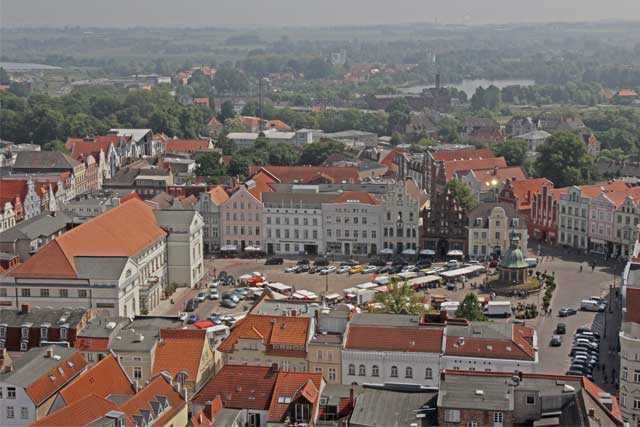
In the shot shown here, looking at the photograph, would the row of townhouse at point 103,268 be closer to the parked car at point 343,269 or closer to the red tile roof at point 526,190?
the parked car at point 343,269

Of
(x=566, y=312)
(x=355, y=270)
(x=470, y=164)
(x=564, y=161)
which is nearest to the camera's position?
(x=566, y=312)

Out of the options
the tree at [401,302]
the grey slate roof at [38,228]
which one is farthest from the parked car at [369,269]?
the grey slate roof at [38,228]

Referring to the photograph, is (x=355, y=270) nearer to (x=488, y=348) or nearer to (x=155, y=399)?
(x=488, y=348)

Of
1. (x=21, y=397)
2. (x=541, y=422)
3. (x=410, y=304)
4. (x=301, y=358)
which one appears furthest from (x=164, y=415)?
(x=410, y=304)

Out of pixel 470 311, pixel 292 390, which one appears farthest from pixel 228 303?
pixel 292 390

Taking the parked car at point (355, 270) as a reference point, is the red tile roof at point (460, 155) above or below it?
above

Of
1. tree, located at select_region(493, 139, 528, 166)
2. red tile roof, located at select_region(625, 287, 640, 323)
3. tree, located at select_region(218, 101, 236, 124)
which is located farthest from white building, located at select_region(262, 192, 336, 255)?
tree, located at select_region(218, 101, 236, 124)

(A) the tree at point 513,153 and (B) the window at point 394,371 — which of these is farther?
(A) the tree at point 513,153
